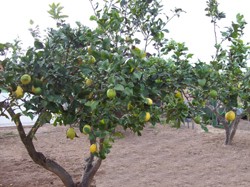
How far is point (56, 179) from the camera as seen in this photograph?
3.69 m

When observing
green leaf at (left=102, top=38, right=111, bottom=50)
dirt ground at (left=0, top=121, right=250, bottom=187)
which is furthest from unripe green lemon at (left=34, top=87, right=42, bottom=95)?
dirt ground at (left=0, top=121, right=250, bottom=187)

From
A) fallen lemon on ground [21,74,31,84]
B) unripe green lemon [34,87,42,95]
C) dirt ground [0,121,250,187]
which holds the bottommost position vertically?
dirt ground [0,121,250,187]

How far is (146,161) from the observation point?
4.64 m

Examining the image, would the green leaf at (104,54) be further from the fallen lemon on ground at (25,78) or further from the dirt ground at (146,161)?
the dirt ground at (146,161)

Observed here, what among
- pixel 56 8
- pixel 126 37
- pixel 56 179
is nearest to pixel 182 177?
pixel 56 179

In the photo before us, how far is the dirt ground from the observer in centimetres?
364

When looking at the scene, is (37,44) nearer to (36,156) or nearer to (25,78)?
(25,78)

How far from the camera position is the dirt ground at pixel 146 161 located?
364 cm

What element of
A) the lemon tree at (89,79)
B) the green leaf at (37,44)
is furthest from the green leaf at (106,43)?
the green leaf at (37,44)

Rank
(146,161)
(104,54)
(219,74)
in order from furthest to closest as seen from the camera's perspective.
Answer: (146,161)
(219,74)
(104,54)

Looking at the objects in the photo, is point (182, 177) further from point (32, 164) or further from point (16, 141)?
point (16, 141)

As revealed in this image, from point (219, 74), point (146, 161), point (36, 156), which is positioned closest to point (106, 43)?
point (219, 74)

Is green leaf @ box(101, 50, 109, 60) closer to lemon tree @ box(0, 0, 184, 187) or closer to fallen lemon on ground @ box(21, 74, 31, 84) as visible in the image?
lemon tree @ box(0, 0, 184, 187)

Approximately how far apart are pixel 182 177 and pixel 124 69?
3.13 m
